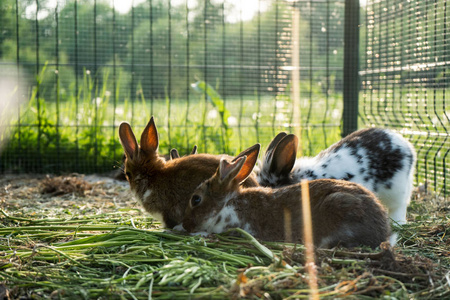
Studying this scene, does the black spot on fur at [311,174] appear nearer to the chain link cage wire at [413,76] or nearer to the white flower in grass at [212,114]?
the chain link cage wire at [413,76]

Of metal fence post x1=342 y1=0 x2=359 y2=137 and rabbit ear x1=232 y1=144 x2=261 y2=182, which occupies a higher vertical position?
metal fence post x1=342 y1=0 x2=359 y2=137

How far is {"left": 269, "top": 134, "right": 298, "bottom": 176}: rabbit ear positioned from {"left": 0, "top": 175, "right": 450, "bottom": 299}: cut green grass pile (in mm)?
857

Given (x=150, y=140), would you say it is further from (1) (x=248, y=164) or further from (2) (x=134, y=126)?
(2) (x=134, y=126)

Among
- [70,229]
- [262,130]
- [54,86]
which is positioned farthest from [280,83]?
[70,229]

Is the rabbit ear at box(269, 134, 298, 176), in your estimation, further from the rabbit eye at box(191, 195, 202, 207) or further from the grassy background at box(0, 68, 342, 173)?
the grassy background at box(0, 68, 342, 173)

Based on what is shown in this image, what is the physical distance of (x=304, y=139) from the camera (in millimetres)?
6461

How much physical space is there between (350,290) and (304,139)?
14.1ft

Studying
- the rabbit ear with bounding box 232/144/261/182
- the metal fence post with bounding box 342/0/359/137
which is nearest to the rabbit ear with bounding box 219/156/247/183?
the rabbit ear with bounding box 232/144/261/182

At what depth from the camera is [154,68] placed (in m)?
6.27

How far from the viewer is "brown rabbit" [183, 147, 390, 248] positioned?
2824mm

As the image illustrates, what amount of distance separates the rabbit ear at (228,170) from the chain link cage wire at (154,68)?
10.1 feet

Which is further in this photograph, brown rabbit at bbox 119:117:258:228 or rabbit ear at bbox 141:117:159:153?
rabbit ear at bbox 141:117:159:153

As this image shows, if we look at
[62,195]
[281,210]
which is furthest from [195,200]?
[62,195]

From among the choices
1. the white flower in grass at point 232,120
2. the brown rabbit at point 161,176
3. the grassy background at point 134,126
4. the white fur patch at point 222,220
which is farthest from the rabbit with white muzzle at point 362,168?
the white flower in grass at point 232,120
